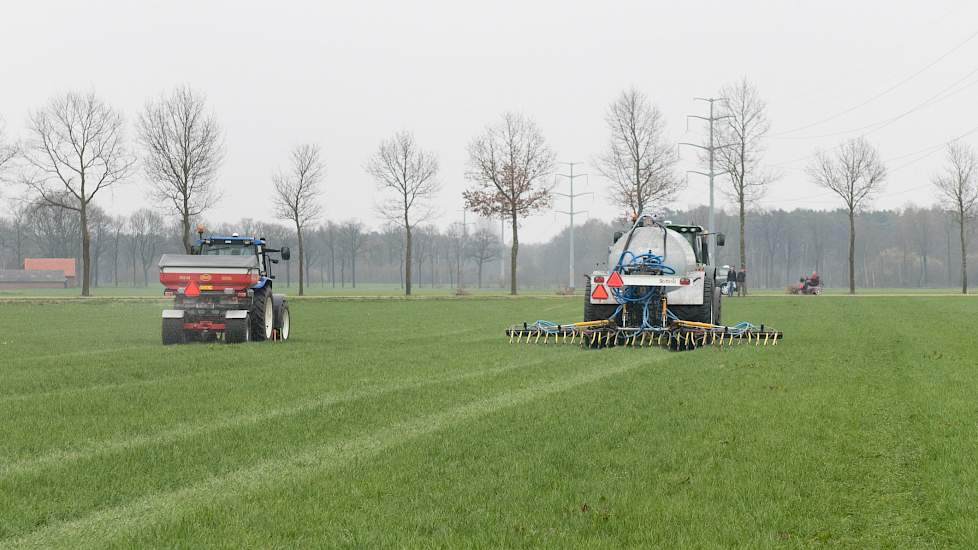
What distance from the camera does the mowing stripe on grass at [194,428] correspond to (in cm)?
743

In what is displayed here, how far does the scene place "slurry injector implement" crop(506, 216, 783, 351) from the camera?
1836cm

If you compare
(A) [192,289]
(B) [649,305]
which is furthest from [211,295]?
(B) [649,305]

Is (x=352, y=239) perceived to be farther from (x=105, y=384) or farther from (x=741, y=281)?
(x=105, y=384)

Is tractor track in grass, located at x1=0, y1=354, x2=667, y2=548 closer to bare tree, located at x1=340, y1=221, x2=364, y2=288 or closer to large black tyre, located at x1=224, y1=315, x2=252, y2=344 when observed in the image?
large black tyre, located at x1=224, y1=315, x2=252, y2=344

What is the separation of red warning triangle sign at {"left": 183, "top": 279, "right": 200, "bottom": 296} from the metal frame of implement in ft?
23.5

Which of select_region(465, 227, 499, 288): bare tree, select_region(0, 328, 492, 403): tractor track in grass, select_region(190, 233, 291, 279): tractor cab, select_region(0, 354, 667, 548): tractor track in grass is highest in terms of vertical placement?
select_region(465, 227, 499, 288): bare tree

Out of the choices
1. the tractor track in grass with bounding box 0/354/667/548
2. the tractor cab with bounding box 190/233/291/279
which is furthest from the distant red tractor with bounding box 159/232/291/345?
the tractor track in grass with bounding box 0/354/667/548

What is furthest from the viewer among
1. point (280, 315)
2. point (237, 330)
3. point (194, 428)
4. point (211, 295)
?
point (280, 315)

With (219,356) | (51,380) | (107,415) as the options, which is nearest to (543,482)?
(107,415)

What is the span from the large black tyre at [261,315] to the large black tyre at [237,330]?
0.19 m

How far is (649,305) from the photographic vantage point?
19.2m

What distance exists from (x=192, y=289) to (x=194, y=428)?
435 inches

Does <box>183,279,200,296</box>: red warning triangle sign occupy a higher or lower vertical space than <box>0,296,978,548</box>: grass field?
higher

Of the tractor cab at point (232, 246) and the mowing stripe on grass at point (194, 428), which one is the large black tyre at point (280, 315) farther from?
the mowing stripe on grass at point (194, 428)
